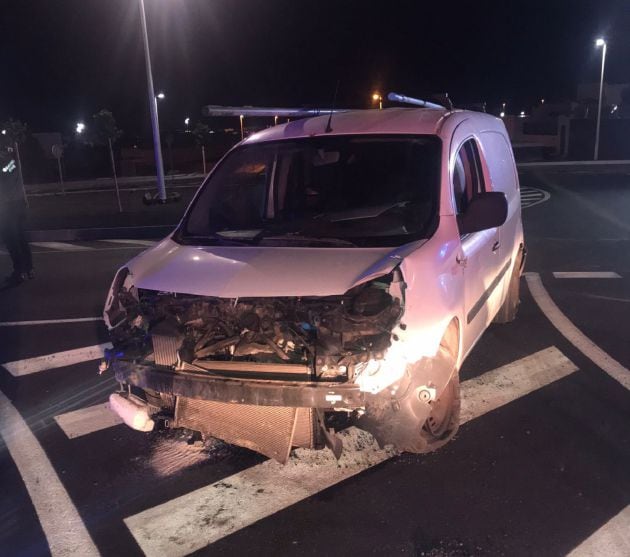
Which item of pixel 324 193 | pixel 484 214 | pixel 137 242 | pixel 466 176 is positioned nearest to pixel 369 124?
pixel 324 193

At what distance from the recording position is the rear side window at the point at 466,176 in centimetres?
457

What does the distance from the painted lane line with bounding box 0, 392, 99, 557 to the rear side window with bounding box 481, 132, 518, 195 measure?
4.07 meters

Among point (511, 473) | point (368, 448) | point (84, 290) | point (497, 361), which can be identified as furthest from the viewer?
point (84, 290)

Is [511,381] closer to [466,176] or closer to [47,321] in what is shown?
[466,176]

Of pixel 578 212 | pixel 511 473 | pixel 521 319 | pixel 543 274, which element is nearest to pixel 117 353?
pixel 511 473

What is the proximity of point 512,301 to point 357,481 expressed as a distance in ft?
11.3

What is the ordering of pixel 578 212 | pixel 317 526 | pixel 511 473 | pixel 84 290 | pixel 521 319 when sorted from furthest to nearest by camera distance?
1. pixel 578 212
2. pixel 84 290
3. pixel 521 319
4. pixel 511 473
5. pixel 317 526

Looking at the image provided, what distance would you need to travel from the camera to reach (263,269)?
367cm

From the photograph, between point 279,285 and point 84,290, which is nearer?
point 279,285

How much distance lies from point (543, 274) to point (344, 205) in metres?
5.25

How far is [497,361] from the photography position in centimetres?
561

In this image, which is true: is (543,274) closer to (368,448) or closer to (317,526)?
(368,448)

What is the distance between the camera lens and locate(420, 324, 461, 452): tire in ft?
13.1

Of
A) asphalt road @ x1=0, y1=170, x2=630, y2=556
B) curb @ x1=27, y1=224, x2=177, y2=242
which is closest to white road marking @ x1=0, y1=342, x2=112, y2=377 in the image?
asphalt road @ x1=0, y1=170, x2=630, y2=556
